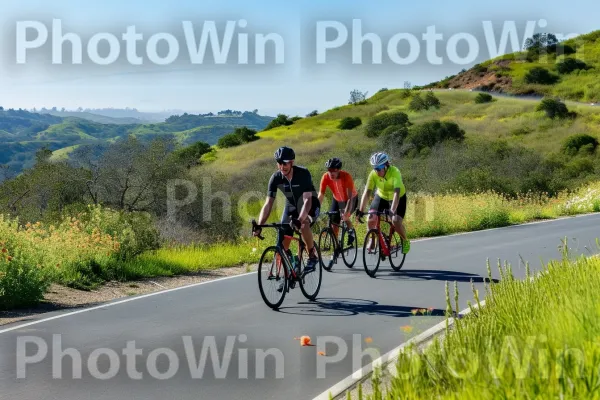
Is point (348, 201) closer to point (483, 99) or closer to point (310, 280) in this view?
point (310, 280)

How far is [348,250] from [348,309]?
4.15 metres

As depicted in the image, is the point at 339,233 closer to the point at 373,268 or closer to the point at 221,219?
the point at 373,268

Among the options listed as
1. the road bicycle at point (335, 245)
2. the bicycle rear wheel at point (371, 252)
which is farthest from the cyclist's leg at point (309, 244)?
the road bicycle at point (335, 245)

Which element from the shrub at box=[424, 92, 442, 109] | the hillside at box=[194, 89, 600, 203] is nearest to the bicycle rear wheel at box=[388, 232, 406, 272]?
the hillside at box=[194, 89, 600, 203]

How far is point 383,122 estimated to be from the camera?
255ft

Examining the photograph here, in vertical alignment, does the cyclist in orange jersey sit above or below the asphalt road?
above

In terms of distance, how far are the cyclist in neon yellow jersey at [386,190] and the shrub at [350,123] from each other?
239 ft

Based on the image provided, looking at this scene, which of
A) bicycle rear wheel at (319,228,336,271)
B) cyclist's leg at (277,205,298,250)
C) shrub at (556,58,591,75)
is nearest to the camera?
cyclist's leg at (277,205,298,250)

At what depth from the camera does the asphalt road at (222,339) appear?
6336 millimetres

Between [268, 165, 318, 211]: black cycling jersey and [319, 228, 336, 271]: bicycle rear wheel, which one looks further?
[319, 228, 336, 271]: bicycle rear wheel

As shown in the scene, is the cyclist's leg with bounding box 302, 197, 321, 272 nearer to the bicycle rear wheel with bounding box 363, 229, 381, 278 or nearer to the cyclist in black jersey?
the cyclist in black jersey

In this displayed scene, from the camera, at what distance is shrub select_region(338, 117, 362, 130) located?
8575 cm

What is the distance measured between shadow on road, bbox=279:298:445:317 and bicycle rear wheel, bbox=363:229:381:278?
219cm

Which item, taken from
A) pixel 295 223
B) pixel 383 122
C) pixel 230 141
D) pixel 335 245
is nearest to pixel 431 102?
pixel 383 122
